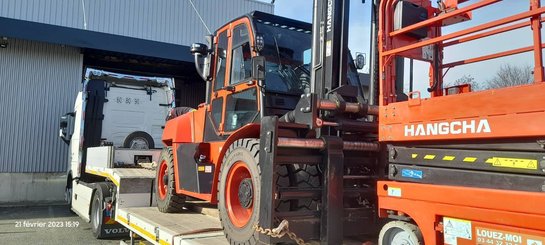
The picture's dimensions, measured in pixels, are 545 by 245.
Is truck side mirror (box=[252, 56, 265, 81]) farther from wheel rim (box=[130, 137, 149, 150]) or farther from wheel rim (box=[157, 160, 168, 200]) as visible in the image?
wheel rim (box=[130, 137, 149, 150])

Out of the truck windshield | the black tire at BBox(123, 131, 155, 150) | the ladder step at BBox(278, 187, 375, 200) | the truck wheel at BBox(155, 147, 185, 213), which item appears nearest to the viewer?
the ladder step at BBox(278, 187, 375, 200)

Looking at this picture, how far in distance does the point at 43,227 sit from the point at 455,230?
Answer: 1014 centimetres

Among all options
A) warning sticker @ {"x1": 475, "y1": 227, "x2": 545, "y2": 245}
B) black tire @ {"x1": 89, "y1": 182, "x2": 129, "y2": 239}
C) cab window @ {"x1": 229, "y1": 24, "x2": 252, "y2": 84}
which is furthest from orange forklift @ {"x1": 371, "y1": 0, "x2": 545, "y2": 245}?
black tire @ {"x1": 89, "y1": 182, "x2": 129, "y2": 239}

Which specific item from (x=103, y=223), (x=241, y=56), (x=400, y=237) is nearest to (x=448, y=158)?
(x=400, y=237)

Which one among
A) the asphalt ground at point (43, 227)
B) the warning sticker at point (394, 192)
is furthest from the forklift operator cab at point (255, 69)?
the asphalt ground at point (43, 227)

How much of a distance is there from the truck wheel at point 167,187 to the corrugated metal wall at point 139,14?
11126mm

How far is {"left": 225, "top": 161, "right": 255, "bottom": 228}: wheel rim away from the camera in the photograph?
421 centimetres

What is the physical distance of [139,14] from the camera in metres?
17.0

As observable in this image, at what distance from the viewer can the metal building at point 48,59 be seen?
1468cm

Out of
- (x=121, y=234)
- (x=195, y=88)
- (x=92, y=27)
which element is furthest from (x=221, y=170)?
(x=195, y=88)

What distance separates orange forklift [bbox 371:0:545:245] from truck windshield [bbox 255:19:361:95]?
60.3 inches

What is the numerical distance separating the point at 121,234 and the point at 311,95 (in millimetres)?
6382

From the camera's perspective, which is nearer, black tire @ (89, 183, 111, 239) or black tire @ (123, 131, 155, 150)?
black tire @ (89, 183, 111, 239)

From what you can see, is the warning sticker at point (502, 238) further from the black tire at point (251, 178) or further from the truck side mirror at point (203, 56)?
the truck side mirror at point (203, 56)
